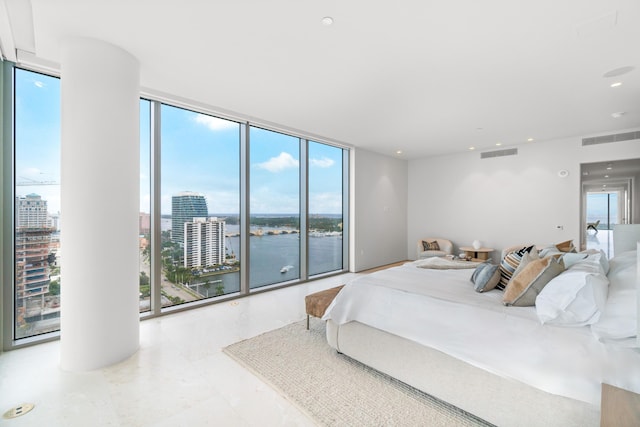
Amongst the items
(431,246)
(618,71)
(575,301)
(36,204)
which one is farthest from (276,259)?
(618,71)

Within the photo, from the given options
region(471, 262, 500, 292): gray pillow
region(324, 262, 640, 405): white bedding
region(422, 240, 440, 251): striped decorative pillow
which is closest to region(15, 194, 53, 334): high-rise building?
region(324, 262, 640, 405): white bedding

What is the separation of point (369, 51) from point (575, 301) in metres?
2.40

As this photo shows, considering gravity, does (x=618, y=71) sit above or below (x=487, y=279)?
above

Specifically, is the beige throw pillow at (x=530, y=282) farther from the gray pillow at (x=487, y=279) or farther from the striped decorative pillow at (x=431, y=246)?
the striped decorative pillow at (x=431, y=246)

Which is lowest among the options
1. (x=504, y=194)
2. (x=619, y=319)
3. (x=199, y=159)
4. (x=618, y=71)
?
(x=619, y=319)

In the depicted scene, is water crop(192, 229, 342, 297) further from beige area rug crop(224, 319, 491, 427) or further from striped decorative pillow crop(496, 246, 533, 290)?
striped decorative pillow crop(496, 246, 533, 290)

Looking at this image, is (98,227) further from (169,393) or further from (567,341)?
(567,341)

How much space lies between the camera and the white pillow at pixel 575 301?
1665 mm

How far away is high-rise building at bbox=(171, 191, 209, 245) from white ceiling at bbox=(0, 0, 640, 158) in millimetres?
1262

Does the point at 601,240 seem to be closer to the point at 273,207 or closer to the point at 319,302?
the point at 319,302

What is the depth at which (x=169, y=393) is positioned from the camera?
2150 millimetres

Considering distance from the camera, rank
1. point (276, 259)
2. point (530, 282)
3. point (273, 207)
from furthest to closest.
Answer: point (276, 259) → point (273, 207) → point (530, 282)

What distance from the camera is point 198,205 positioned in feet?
13.5

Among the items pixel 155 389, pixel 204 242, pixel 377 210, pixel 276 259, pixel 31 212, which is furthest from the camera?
pixel 377 210
